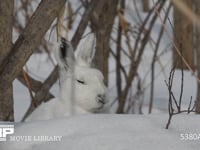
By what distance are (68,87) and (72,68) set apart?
4.0 inches

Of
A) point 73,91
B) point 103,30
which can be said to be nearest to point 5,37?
point 73,91

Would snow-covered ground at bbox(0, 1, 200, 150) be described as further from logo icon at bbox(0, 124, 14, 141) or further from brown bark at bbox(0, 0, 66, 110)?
brown bark at bbox(0, 0, 66, 110)

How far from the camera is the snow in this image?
114 cm

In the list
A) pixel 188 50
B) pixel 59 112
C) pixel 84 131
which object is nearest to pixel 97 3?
pixel 59 112

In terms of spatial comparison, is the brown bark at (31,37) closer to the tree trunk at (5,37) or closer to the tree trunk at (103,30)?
the tree trunk at (5,37)

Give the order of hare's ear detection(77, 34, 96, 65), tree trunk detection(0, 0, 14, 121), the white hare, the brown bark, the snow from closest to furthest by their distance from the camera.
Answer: the snow → the brown bark → tree trunk detection(0, 0, 14, 121) → the white hare → hare's ear detection(77, 34, 96, 65)

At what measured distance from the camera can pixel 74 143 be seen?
3.78 feet

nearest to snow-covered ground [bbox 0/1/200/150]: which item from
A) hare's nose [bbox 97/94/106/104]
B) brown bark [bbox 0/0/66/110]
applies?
brown bark [bbox 0/0/66/110]

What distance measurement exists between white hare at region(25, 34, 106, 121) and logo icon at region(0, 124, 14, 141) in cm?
57

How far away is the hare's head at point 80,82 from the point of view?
1838 millimetres

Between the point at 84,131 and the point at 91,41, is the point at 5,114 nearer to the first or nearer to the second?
the point at 84,131

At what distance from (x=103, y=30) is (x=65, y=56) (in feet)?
2.40

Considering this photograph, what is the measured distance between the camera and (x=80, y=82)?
189 centimetres

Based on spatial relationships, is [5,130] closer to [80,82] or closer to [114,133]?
[114,133]
